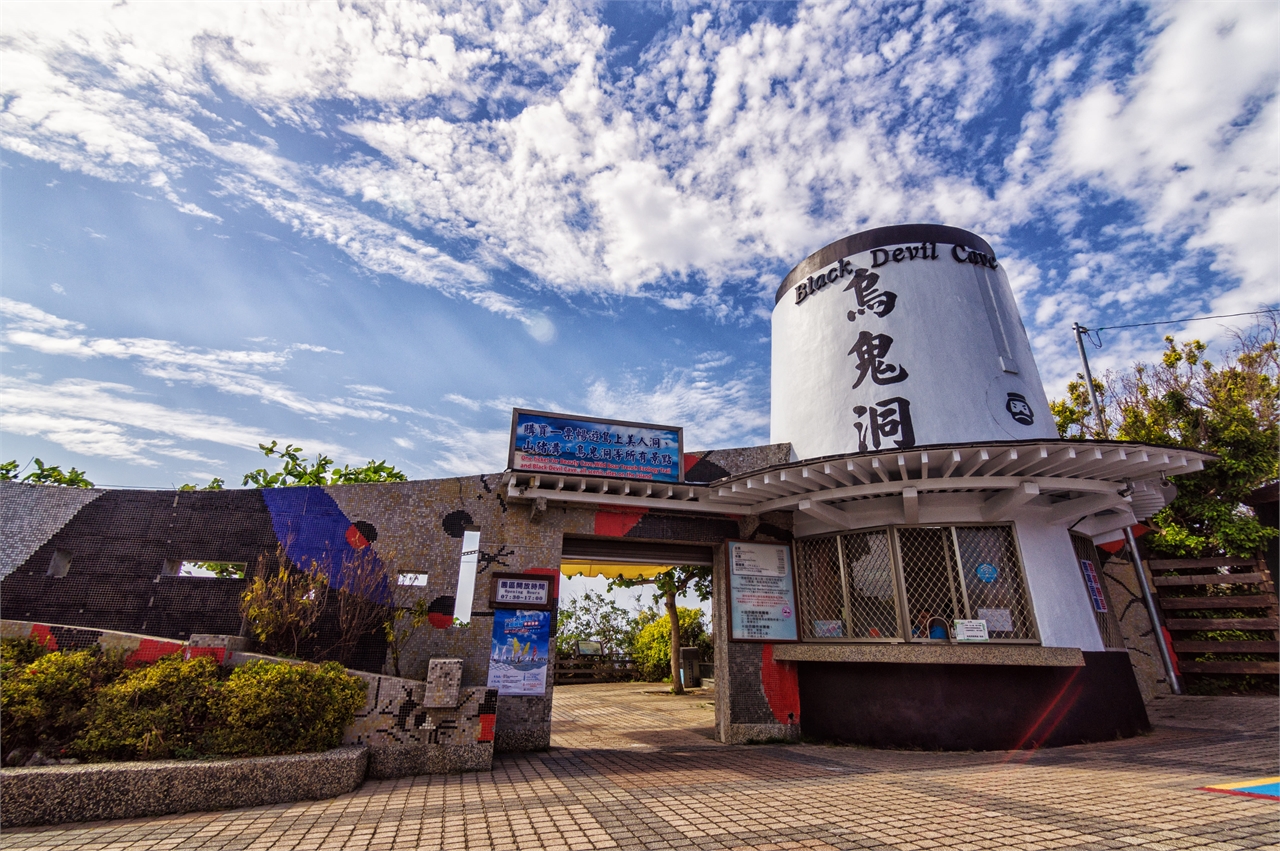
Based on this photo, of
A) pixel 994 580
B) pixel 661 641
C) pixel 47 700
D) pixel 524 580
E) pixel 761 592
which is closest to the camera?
pixel 47 700

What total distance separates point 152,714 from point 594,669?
→ 57.8ft

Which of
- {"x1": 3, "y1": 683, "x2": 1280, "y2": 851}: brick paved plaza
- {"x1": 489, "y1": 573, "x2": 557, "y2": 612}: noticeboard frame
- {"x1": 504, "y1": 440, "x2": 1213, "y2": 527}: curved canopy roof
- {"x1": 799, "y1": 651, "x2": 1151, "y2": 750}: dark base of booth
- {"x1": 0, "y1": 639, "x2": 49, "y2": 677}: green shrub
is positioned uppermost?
{"x1": 504, "y1": 440, "x2": 1213, "y2": 527}: curved canopy roof

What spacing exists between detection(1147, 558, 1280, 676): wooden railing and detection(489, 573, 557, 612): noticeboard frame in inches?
569

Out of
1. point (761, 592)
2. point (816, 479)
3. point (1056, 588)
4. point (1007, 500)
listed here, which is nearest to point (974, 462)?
point (1007, 500)

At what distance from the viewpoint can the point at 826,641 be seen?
32.7 ft

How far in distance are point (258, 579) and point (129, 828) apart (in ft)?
11.2

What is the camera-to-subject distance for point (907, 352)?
36.3 ft

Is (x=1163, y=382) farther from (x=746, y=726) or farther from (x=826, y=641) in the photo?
(x=746, y=726)

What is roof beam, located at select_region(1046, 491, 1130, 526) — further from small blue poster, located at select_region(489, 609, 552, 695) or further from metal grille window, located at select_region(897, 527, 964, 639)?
small blue poster, located at select_region(489, 609, 552, 695)

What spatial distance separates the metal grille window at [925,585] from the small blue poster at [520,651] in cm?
478

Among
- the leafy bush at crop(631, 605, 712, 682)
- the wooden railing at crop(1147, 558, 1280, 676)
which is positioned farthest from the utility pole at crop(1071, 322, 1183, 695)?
the leafy bush at crop(631, 605, 712, 682)

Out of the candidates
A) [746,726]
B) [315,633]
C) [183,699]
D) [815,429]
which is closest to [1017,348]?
[815,429]

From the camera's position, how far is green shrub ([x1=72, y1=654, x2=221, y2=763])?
5.64 m

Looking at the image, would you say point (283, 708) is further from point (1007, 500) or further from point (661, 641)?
point (661, 641)
